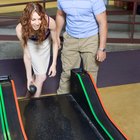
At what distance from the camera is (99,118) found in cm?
200

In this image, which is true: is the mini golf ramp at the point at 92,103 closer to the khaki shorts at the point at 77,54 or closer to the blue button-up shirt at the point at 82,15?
the khaki shorts at the point at 77,54

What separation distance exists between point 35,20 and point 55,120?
67 cm

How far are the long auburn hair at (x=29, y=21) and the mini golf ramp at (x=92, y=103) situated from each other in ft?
1.32

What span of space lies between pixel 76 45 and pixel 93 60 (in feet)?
0.58

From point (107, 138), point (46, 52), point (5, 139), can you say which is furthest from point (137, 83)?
point (5, 139)

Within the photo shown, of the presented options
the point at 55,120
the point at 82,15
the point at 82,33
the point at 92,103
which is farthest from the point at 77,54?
the point at 55,120

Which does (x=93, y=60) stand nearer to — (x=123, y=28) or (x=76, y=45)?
(x=76, y=45)

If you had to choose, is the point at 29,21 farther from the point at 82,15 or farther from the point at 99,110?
the point at 99,110

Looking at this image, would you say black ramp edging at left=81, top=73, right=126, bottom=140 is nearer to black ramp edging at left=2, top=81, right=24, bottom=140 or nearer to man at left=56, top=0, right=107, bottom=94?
man at left=56, top=0, right=107, bottom=94

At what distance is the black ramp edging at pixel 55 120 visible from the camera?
6.19 ft

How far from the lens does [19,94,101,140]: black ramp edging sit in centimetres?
189

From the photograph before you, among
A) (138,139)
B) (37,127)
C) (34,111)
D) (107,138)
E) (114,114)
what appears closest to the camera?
(107,138)

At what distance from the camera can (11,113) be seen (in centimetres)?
183

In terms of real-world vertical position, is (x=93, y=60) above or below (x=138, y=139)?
above
